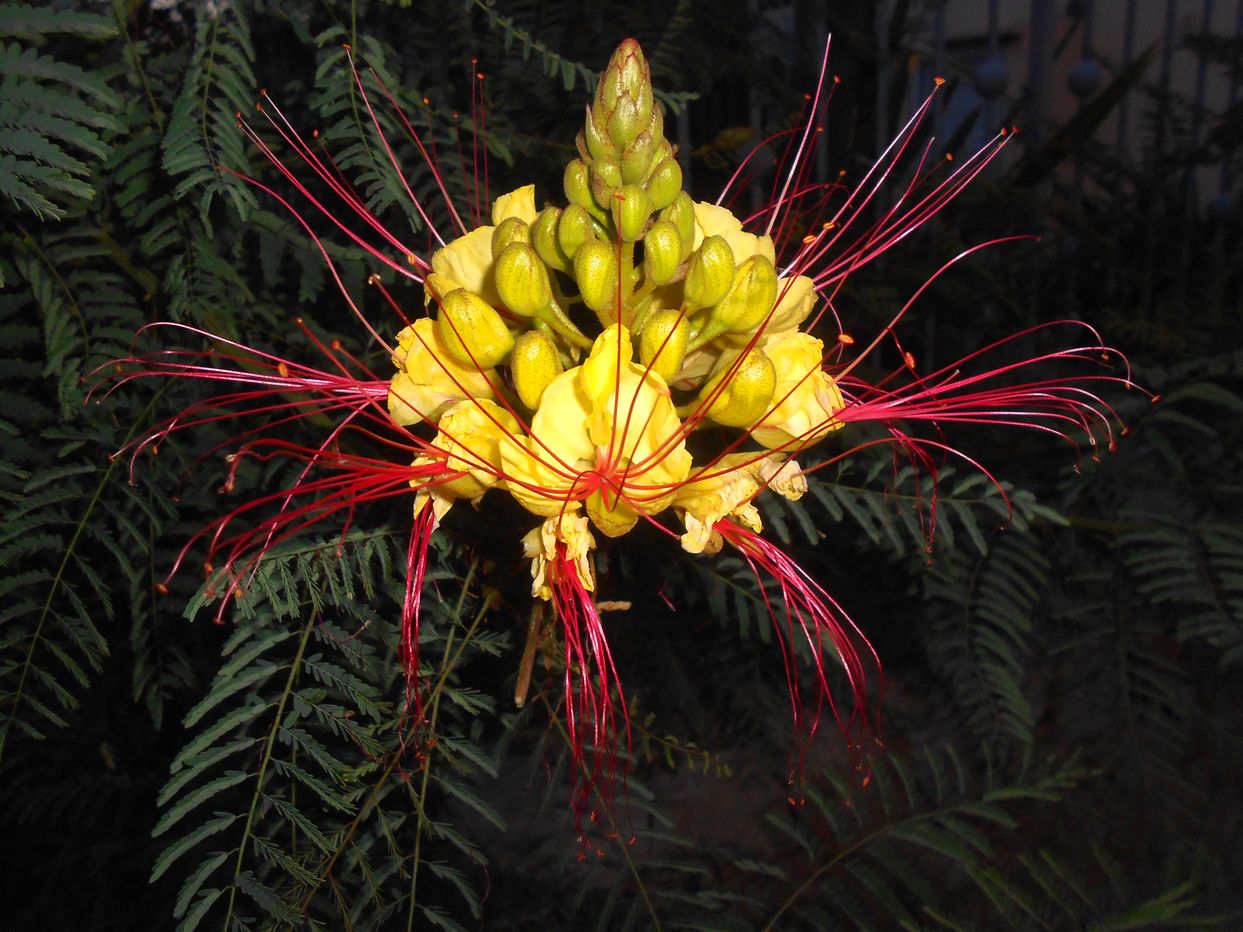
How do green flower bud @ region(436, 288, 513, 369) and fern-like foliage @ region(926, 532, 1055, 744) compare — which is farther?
fern-like foliage @ region(926, 532, 1055, 744)

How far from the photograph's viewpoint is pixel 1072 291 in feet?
6.43

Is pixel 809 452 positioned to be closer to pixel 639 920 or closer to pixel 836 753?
pixel 639 920

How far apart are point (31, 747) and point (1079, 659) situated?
129cm

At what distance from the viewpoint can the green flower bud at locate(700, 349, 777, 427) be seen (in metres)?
0.61

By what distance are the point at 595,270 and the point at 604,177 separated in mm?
71

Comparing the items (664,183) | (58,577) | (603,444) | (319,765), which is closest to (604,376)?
(603,444)

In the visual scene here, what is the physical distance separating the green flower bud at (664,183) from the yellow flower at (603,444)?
103 mm

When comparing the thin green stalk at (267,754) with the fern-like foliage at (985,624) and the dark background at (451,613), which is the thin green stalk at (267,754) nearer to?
the dark background at (451,613)

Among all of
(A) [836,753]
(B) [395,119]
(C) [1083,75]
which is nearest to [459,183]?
(B) [395,119]

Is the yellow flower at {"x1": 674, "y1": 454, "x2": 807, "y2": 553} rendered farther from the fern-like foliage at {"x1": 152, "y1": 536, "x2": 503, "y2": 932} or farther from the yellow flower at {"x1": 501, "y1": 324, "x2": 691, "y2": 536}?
the fern-like foliage at {"x1": 152, "y1": 536, "x2": 503, "y2": 932}

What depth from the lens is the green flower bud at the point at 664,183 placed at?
0.61 m

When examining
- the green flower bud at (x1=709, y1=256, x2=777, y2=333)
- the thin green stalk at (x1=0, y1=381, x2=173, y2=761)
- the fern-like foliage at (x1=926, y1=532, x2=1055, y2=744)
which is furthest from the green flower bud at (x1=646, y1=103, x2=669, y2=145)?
the fern-like foliage at (x1=926, y1=532, x2=1055, y2=744)

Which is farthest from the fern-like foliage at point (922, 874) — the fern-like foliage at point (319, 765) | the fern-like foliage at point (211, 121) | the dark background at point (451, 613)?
the fern-like foliage at point (211, 121)

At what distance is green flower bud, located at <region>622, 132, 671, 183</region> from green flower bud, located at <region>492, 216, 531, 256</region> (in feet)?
0.26
